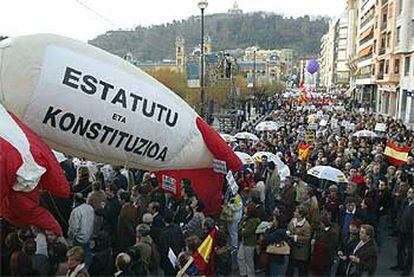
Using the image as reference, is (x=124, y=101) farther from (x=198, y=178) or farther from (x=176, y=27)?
(x=176, y=27)

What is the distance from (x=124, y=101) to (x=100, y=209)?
2.49m

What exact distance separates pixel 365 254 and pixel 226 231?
2719 mm

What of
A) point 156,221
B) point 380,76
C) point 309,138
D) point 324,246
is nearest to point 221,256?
point 156,221

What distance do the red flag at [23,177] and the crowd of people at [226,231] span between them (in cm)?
33

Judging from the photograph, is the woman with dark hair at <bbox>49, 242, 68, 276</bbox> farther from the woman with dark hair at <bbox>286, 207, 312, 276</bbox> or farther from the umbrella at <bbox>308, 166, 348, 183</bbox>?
the umbrella at <bbox>308, 166, 348, 183</bbox>

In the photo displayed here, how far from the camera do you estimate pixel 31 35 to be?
7.83 m

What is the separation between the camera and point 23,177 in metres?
6.80

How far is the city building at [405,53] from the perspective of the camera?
144 feet

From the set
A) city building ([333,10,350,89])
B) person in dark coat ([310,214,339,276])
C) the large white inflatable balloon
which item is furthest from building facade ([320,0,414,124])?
city building ([333,10,350,89])

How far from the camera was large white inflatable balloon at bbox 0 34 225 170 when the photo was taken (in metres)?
7.49

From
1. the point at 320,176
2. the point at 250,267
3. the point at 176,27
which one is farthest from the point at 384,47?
the point at 176,27

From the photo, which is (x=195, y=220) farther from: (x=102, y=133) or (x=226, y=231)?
(x=102, y=133)

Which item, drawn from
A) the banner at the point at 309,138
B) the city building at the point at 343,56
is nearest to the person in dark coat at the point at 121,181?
the banner at the point at 309,138

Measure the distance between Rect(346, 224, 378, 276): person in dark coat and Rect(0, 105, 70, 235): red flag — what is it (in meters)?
4.13
